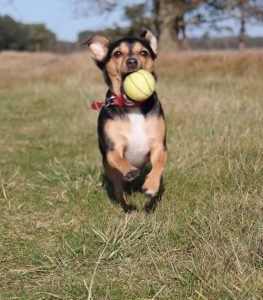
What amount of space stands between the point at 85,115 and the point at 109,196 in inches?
193

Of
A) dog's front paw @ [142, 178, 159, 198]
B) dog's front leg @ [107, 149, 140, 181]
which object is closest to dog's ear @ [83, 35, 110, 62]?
dog's front leg @ [107, 149, 140, 181]

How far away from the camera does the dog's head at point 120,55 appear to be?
4.01 metres

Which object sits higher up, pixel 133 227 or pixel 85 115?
pixel 133 227

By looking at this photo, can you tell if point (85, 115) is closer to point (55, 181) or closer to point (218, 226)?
point (55, 181)

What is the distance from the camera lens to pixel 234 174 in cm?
447

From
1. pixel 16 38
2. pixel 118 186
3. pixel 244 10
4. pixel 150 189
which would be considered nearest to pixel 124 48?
pixel 118 186

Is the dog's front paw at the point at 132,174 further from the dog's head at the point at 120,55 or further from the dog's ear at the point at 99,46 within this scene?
the dog's ear at the point at 99,46

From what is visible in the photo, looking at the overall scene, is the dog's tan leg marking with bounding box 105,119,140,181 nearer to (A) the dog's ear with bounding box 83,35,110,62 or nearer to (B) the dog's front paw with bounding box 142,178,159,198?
(B) the dog's front paw with bounding box 142,178,159,198

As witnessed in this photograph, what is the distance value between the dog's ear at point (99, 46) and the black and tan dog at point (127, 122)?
75 mm

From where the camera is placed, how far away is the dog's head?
158 inches

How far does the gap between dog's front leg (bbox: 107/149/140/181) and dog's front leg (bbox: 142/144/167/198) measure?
0.11 meters

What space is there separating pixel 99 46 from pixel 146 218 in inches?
62.4

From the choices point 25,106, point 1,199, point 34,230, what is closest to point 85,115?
point 25,106

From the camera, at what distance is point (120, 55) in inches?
162
